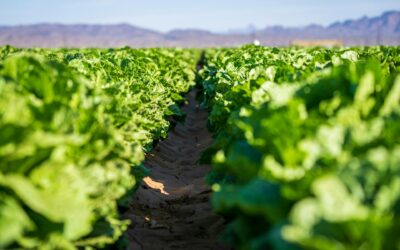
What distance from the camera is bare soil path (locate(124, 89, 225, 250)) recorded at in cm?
600

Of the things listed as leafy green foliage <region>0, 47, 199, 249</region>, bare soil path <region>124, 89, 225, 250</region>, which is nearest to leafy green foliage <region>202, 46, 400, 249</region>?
leafy green foliage <region>0, 47, 199, 249</region>

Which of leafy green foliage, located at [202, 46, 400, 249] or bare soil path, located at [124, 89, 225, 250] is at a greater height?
leafy green foliage, located at [202, 46, 400, 249]

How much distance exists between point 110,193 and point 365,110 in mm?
1685

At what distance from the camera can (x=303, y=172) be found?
2996 mm

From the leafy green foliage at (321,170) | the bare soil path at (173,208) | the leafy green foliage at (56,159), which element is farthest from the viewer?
the bare soil path at (173,208)

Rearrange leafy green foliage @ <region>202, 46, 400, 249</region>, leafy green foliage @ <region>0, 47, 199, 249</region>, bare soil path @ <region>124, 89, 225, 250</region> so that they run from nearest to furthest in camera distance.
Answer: leafy green foliage @ <region>202, 46, 400, 249</region>, leafy green foliage @ <region>0, 47, 199, 249</region>, bare soil path @ <region>124, 89, 225, 250</region>

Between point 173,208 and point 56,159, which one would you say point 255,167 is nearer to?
point 56,159

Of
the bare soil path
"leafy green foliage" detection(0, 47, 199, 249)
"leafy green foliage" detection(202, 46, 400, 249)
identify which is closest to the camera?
"leafy green foliage" detection(202, 46, 400, 249)

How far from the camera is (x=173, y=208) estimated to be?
24.2ft

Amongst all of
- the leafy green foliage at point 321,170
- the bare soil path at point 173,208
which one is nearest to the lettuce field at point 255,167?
the leafy green foliage at point 321,170

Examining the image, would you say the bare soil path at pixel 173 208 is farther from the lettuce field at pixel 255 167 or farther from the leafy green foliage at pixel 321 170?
the leafy green foliage at pixel 321 170

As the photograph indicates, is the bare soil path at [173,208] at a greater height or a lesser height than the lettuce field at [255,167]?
lesser

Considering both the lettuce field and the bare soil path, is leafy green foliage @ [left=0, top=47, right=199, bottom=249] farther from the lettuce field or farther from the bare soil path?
the bare soil path

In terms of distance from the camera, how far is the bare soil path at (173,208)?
6.00 m
